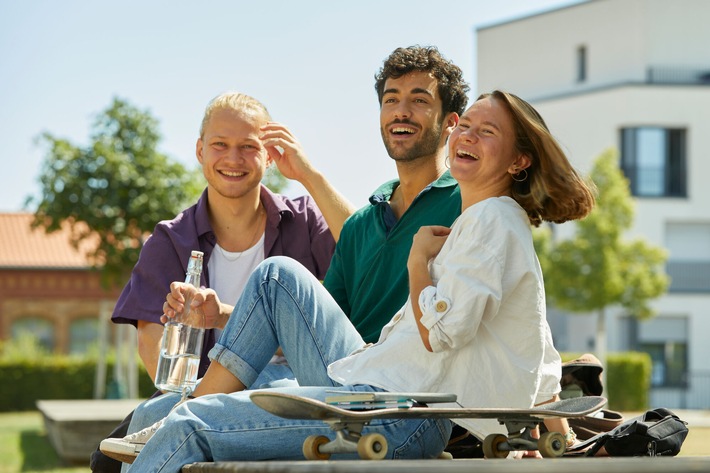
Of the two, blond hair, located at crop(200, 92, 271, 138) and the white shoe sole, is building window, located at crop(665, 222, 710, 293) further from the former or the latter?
the white shoe sole

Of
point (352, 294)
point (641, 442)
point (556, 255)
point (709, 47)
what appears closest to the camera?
point (641, 442)

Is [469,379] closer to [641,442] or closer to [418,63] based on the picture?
[641,442]

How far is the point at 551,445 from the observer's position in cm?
307

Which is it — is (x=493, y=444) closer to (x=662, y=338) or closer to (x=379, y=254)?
(x=379, y=254)

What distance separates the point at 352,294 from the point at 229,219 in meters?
0.75

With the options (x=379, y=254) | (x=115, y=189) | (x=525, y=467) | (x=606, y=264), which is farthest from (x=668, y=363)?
(x=525, y=467)

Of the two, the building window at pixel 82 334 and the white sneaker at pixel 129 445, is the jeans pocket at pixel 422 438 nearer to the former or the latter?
the white sneaker at pixel 129 445

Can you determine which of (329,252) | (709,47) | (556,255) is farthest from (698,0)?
(329,252)

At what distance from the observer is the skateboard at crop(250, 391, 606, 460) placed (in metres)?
2.80

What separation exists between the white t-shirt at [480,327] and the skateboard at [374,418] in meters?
0.15

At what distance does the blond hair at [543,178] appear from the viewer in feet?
11.4

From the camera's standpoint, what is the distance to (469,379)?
3.27 m

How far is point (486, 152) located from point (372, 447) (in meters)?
1.08

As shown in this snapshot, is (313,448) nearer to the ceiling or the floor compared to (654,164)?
nearer to the floor
